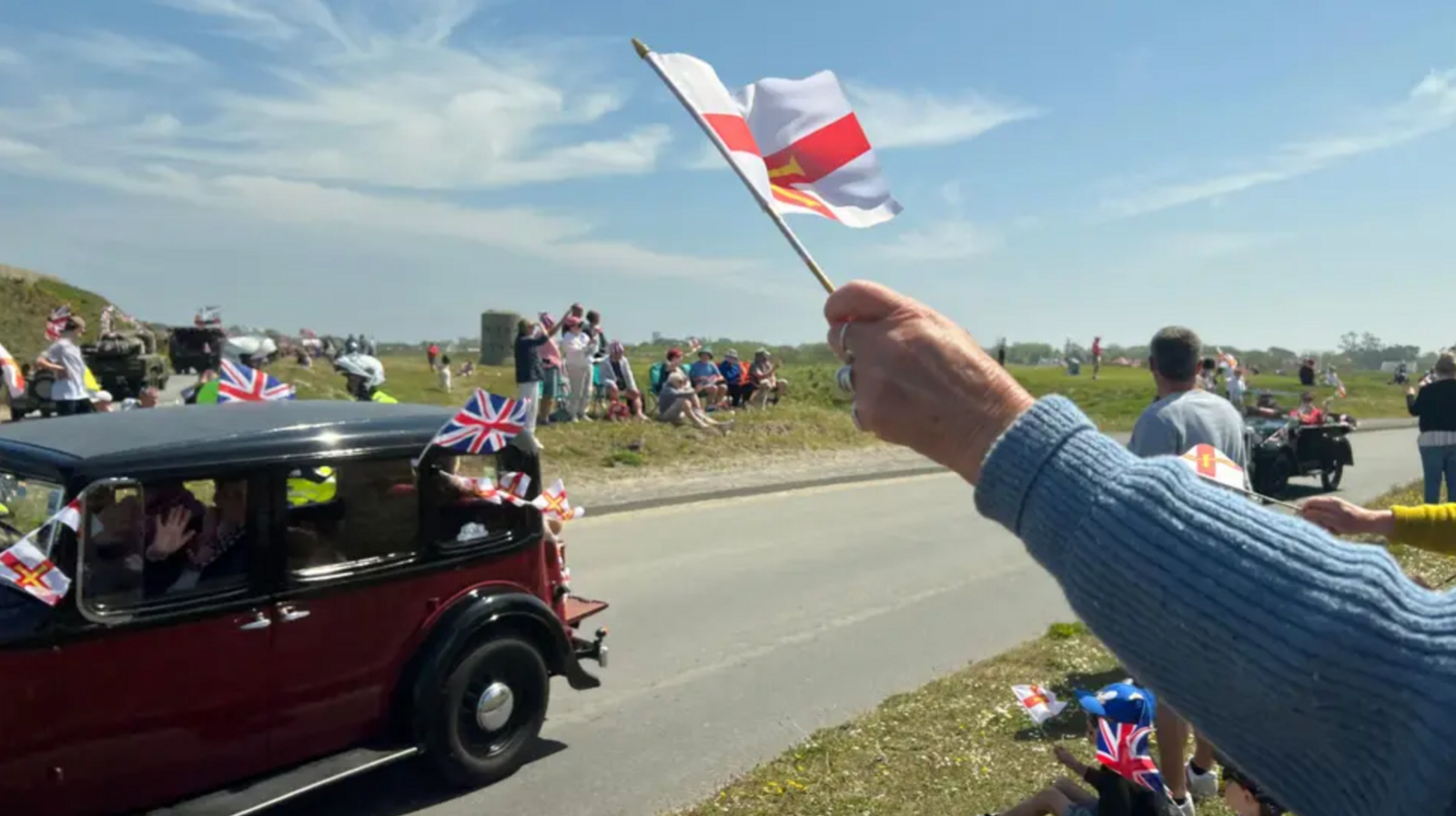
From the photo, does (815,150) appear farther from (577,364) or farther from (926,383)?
(577,364)

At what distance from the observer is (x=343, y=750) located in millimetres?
5027

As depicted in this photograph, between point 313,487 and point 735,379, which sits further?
point 735,379

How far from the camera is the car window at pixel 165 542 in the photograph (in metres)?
4.31

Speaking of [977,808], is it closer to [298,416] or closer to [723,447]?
[298,416]

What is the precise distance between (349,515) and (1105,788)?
12.1 feet

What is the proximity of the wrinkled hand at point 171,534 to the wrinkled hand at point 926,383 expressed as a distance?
4130 millimetres

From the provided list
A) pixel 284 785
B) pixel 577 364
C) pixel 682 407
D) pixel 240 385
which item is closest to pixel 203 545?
pixel 284 785

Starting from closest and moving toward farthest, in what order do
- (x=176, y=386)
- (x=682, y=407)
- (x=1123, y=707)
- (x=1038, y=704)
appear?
(x=1123, y=707)
(x=1038, y=704)
(x=682, y=407)
(x=176, y=386)

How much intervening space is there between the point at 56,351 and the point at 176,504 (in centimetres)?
978

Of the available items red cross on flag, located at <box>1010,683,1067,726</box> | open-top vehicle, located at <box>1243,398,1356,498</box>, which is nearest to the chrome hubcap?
red cross on flag, located at <box>1010,683,1067,726</box>

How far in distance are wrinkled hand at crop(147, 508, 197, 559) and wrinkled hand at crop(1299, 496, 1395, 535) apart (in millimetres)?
4591

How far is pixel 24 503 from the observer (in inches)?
176

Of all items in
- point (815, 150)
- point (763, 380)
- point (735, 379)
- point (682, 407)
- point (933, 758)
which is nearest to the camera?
point (815, 150)

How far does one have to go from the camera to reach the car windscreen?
433 cm
